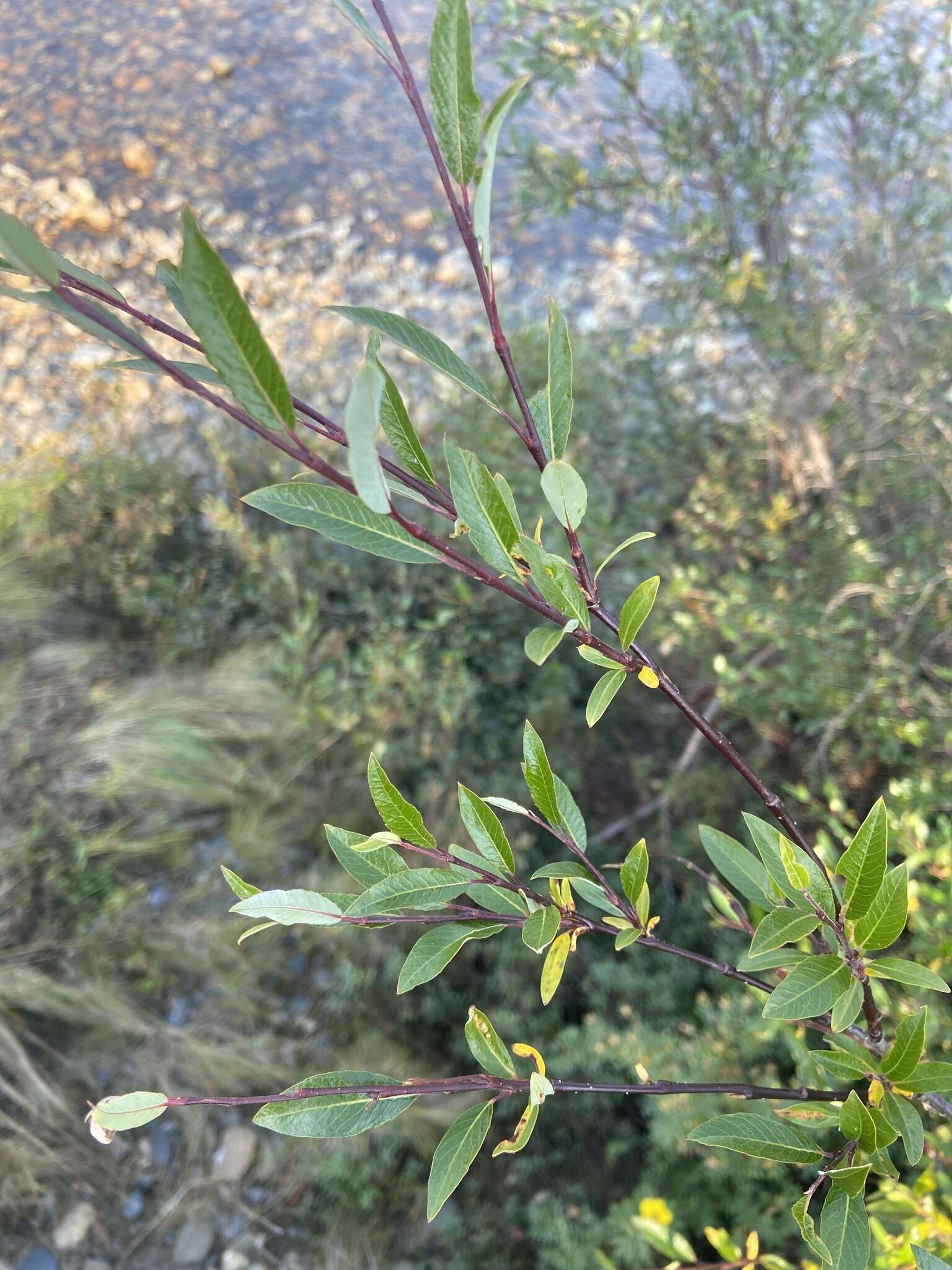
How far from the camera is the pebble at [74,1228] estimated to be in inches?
61.6

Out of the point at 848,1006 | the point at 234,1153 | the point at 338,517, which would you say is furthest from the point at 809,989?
the point at 234,1153

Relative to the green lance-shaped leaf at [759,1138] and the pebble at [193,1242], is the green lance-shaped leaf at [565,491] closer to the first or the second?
the green lance-shaped leaf at [759,1138]

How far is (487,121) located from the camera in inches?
14.9

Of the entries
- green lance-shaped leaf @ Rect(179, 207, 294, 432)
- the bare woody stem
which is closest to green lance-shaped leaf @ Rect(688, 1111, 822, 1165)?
the bare woody stem

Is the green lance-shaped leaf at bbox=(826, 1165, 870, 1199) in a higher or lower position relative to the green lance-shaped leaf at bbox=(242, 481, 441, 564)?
lower

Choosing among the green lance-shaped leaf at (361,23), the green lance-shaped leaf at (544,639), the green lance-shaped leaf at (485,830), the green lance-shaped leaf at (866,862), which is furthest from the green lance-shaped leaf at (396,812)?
the green lance-shaped leaf at (361,23)

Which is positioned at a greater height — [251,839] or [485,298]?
[485,298]

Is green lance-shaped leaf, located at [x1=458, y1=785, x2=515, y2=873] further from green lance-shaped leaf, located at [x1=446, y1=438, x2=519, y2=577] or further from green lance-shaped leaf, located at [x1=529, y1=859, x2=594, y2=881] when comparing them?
green lance-shaped leaf, located at [x1=446, y1=438, x2=519, y2=577]

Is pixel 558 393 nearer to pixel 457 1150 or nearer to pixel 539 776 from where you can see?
pixel 539 776

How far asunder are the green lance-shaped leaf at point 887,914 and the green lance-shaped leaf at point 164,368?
0.43 m

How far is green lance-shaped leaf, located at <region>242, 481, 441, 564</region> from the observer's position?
36 centimetres

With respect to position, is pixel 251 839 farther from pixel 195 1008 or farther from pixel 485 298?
pixel 485 298

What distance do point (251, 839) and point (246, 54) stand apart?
4395 mm

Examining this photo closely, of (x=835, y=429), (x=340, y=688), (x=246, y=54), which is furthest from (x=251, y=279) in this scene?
(x=835, y=429)
